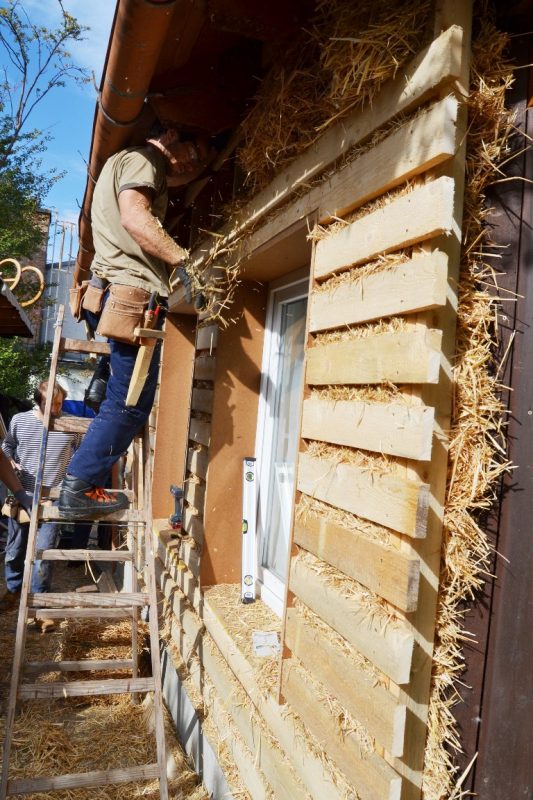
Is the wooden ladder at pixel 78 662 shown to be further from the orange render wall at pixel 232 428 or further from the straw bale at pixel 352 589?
the straw bale at pixel 352 589

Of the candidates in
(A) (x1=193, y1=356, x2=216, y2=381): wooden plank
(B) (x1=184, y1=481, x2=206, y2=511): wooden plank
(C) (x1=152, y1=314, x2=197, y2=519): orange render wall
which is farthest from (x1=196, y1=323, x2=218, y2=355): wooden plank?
(C) (x1=152, y1=314, x2=197, y2=519): orange render wall

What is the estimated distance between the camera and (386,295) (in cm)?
185

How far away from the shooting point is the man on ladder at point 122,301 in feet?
9.61

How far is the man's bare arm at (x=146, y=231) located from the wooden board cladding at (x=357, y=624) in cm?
158

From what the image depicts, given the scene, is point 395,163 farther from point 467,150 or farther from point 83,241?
point 83,241

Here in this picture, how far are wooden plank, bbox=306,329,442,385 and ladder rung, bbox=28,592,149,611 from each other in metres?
1.72

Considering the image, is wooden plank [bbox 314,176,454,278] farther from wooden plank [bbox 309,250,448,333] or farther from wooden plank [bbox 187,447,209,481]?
wooden plank [bbox 187,447,209,481]

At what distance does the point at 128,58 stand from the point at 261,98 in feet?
2.97

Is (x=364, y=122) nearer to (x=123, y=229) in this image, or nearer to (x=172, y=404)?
(x=123, y=229)

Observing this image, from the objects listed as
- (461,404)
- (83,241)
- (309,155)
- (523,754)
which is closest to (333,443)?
(461,404)

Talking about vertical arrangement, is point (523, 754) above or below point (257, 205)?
below

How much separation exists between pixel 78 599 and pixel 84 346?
4.83ft

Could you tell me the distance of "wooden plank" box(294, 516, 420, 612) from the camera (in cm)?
162

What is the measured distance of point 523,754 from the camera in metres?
1.69
